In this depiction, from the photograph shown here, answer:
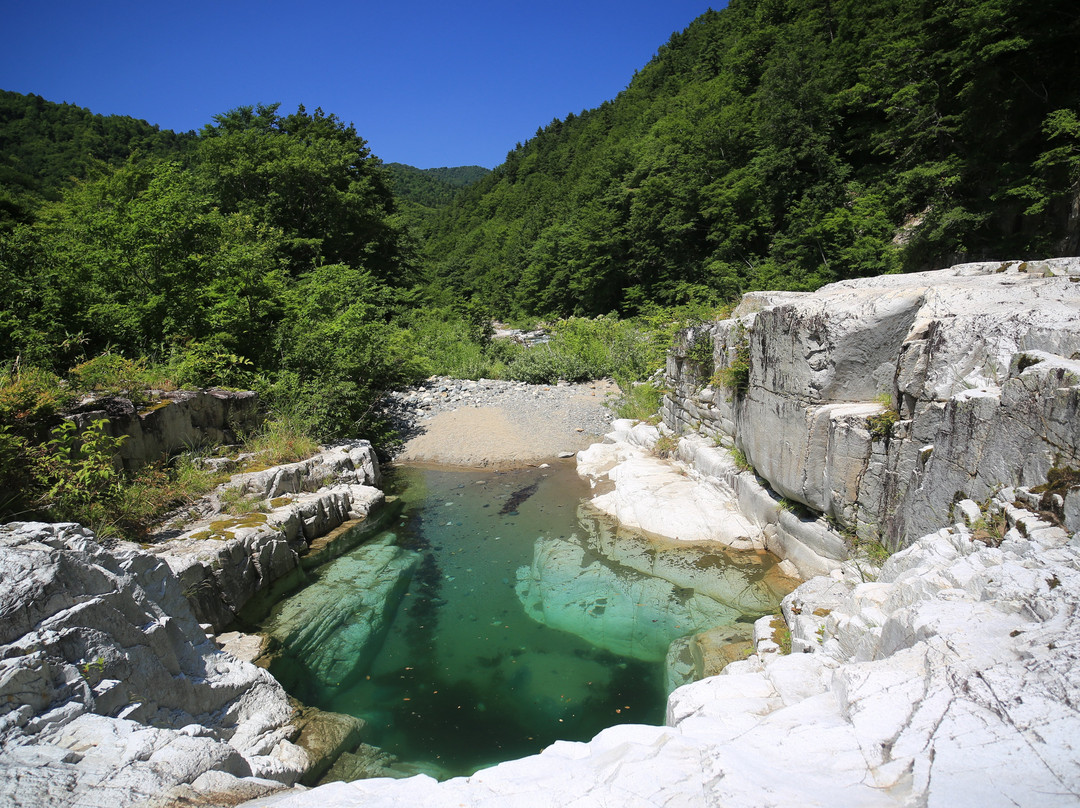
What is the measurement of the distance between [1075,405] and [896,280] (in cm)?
361

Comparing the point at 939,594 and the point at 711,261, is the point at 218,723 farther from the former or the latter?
the point at 711,261

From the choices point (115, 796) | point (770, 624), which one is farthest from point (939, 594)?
point (115, 796)

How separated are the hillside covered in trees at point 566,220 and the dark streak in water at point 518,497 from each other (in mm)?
3644

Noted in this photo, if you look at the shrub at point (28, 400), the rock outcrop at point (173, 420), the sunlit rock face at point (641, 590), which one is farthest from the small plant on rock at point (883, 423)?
the shrub at point (28, 400)

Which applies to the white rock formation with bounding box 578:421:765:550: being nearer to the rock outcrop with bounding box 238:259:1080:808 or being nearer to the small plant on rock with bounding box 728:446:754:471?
the rock outcrop with bounding box 238:259:1080:808

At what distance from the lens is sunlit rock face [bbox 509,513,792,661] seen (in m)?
5.89

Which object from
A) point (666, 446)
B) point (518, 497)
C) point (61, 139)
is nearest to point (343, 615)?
point (518, 497)

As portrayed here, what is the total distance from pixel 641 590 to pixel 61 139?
46.0 metres

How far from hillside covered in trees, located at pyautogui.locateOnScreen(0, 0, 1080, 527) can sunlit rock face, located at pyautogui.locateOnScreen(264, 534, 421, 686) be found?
103 inches

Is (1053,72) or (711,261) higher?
(1053,72)

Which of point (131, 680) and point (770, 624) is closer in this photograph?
point (131, 680)

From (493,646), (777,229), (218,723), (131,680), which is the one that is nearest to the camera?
(131,680)

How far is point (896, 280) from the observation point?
6242 mm

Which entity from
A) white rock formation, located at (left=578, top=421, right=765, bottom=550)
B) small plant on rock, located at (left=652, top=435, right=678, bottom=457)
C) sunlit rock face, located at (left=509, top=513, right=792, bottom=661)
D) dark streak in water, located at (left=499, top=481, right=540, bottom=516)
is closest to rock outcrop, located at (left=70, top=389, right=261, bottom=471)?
dark streak in water, located at (left=499, top=481, right=540, bottom=516)
